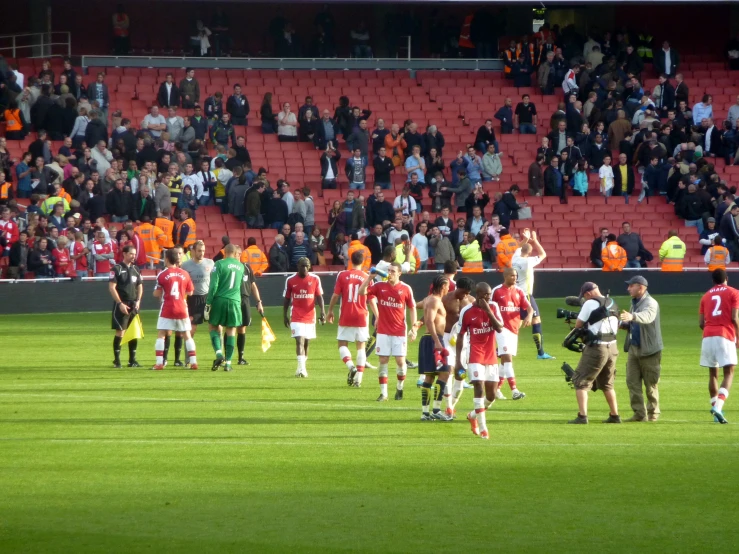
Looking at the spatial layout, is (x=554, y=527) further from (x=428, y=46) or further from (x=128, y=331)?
(x=428, y=46)

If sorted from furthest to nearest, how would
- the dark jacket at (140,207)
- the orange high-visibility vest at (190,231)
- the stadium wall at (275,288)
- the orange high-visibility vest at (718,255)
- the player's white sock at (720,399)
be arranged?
1. the orange high-visibility vest at (718,255)
2. the dark jacket at (140,207)
3. the orange high-visibility vest at (190,231)
4. the stadium wall at (275,288)
5. the player's white sock at (720,399)

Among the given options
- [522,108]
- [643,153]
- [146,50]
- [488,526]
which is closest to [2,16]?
[146,50]

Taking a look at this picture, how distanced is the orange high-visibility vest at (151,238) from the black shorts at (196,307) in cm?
1038

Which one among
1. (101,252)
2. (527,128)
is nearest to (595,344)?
(101,252)

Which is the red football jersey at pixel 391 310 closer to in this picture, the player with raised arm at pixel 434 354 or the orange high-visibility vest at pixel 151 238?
the player with raised arm at pixel 434 354

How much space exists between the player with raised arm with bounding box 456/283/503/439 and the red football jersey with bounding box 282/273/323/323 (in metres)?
6.43

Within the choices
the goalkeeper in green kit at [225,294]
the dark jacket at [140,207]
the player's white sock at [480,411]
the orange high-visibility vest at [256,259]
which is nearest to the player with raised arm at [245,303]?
the goalkeeper in green kit at [225,294]

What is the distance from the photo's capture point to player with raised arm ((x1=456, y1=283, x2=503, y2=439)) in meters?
14.7

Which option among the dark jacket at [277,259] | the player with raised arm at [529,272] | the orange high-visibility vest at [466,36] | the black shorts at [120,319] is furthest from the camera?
the orange high-visibility vest at [466,36]

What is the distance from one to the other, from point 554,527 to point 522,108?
33.0 meters

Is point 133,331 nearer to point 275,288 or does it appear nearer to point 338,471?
point 338,471

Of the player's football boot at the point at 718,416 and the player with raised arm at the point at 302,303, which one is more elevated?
the player with raised arm at the point at 302,303

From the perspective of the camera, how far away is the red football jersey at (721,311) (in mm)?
16562

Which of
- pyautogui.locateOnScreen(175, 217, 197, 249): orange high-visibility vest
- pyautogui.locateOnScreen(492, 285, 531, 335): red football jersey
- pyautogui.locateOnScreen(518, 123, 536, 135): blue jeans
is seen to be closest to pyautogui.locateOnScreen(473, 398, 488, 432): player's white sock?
pyautogui.locateOnScreen(492, 285, 531, 335): red football jersey
